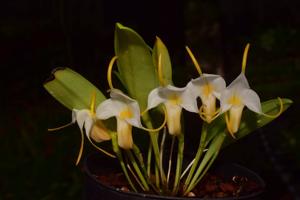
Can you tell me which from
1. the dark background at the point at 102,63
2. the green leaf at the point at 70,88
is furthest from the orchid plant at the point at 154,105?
the dark background at the point at 102,63

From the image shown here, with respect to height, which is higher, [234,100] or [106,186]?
[234,100]

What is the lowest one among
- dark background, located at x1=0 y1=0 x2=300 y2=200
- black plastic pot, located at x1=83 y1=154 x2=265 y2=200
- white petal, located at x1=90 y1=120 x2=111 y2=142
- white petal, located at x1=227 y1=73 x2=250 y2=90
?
dark background, located at x1=0 y1=0 x2=300 y2=200

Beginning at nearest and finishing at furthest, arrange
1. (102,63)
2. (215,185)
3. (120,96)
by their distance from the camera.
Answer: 1. (120,96)
2. (215,185)
3. (102,63)

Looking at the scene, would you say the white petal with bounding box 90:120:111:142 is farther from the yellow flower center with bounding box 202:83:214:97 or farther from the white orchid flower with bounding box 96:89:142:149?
the yellow flower center with bounding box 202:83:214:97

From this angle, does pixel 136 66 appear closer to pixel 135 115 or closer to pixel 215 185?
pixel 135 115

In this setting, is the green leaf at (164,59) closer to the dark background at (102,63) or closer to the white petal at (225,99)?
the white petal at (225,99)

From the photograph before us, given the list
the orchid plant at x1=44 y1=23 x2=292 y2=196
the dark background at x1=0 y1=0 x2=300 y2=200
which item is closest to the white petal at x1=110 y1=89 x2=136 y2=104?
the orchid plant at x1=44 y1=23 x2=292 y2=196

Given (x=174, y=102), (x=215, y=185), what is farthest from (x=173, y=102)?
(x=215, y=185)

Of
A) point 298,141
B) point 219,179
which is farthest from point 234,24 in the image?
point 219,179
